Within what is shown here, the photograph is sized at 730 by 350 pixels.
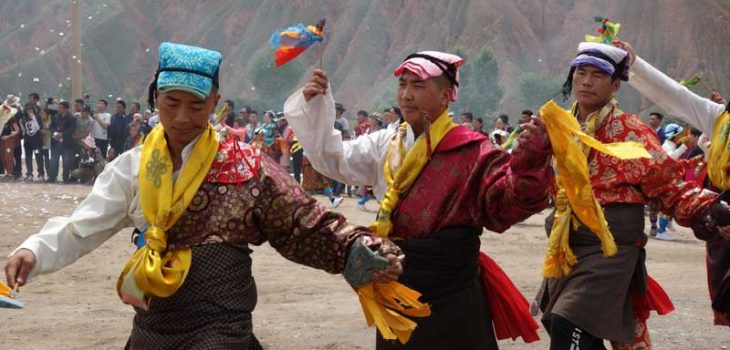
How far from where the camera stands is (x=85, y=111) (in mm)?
23484

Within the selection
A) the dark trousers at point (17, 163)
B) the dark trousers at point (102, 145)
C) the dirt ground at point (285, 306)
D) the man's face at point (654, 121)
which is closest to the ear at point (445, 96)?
the dirt ground at point (285, 306)

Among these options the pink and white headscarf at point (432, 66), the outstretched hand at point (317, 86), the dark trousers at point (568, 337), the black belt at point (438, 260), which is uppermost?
the pink and white headscarf at point (432, 66)

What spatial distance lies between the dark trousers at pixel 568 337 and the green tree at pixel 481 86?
143ft

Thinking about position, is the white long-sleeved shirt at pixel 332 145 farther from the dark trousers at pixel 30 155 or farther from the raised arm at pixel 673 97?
the dark trousers at pixel 30 155

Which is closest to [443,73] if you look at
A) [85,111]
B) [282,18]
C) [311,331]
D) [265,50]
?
[311,331]

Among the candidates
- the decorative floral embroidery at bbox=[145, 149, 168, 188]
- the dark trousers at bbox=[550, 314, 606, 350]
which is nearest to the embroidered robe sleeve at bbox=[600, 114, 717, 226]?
the dark trousers at bbox=[550, 314, 606, 350]

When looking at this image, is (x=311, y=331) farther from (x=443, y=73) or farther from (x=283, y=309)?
(x=443, y=73)

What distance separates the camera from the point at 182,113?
13.6ft

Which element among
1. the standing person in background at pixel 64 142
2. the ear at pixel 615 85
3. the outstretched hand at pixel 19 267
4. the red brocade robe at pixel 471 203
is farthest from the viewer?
the standing person in background at pixel 64 142

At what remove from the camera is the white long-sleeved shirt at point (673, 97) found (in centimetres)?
649

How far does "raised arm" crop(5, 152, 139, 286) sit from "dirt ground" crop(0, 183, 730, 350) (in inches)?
128

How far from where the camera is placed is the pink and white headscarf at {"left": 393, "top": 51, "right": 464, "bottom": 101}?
16.6 ft

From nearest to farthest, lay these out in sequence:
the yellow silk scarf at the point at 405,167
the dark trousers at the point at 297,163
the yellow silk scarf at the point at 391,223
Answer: the yellow silk scarf at the point at 391,223, the yellow silk scarf at the point at 405,167, the dark trousers at the point at 297,163

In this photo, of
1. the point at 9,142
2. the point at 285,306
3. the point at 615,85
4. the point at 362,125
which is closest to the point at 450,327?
the point at 615,85
